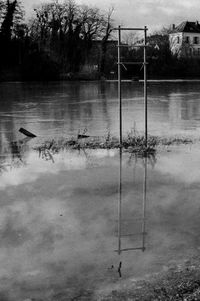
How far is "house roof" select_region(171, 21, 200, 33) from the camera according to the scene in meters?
109

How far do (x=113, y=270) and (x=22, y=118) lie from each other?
15.7 metres

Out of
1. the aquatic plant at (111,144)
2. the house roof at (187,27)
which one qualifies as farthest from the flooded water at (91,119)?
the house roof at (187,27)

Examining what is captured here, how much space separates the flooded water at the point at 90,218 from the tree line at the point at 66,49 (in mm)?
57663

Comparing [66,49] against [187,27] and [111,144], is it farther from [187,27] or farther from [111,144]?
[111,144]

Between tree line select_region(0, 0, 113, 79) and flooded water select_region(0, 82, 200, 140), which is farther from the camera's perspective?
tree line select_region(0, 0, 113, 79)

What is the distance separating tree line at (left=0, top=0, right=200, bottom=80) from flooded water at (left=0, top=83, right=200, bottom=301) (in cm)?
5766

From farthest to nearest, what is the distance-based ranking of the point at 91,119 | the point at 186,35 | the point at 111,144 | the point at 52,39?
the point at 186,35, the point at 52,39, the point at 91,119, the point at 111,144

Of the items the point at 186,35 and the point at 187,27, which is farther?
the point at 187,27

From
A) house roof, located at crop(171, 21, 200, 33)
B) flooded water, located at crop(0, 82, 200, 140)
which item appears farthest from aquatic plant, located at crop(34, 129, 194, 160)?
house roof, located at crop(171, 21, 200, 33)

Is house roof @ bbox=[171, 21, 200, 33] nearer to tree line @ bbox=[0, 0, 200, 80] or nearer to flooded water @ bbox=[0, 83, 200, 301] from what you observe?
tree line @ bbox=[0, 0, 200, 80]

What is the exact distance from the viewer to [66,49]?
79.5 m

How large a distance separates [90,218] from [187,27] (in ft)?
356

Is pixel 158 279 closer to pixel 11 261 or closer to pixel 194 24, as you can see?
pixel 11 261

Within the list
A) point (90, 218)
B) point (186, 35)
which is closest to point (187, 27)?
point (186, 35)
